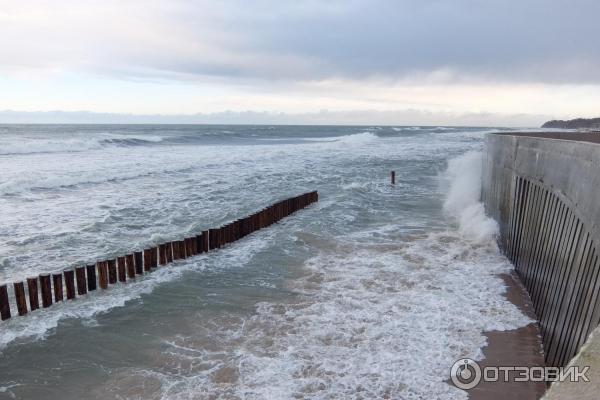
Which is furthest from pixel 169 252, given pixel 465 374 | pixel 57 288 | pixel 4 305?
pixel 465 374

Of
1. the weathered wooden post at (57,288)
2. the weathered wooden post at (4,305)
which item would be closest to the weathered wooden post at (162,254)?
the weathered wooden post at (57,288)

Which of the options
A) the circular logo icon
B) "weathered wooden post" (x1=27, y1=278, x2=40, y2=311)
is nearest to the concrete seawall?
the circular logo icon

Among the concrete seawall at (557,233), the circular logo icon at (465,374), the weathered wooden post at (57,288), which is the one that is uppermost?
the concrete seawall at (557,233)

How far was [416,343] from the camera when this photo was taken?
275 inches

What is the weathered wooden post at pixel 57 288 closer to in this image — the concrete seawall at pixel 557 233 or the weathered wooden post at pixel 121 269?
Answer: the weathered wooden post at pixel 121 269

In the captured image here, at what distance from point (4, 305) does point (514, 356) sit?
8.54 meters

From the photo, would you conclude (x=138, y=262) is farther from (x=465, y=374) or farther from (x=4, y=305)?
(x=465, y=374)

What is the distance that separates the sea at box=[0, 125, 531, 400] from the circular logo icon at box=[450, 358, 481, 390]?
0.11 metres

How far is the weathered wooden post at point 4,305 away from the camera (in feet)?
25.9

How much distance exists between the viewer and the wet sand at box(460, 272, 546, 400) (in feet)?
19.1

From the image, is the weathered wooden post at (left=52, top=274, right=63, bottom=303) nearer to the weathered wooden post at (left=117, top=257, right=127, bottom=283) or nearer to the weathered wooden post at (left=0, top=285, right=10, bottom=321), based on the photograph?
the weathered wooden post at (left=0, top=285, right=10, bottom=321)

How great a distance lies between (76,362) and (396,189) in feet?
63.7

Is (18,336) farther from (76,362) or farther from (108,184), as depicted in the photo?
(108,184)

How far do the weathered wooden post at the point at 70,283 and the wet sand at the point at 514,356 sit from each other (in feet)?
24.8
